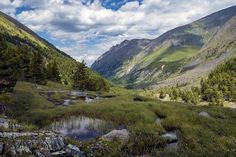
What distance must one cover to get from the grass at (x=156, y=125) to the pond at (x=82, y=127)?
53.4 inches

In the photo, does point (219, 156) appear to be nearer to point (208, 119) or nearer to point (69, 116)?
point (208, 119)

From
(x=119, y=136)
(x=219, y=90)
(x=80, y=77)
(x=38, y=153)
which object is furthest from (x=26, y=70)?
(x=219, y=90)

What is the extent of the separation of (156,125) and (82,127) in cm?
950

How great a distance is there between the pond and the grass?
4.45 ft

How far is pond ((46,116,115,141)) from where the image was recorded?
3603 centimetres

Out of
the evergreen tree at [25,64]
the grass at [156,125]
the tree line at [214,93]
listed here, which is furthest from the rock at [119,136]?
the tree line at [214,93]

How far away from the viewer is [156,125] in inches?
1425

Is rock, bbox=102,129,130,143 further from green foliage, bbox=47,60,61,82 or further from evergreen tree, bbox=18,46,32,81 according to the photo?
green foliage, bbox=47,60,61,82

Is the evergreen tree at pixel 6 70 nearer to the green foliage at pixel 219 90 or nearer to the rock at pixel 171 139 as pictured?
the rock at pixel 171 139

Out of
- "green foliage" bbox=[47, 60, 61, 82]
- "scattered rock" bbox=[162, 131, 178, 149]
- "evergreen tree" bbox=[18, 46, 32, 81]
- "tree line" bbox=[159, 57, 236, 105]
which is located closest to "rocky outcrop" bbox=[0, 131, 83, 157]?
"scattered rock" bbox=[162, 131, 178, 149]

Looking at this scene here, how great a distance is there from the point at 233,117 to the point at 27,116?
31309 mm

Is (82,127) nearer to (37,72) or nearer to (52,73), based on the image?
(37,72)

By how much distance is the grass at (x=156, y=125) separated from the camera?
27.8 m

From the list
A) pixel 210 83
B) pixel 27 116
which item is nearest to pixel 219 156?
pixel 27 116
